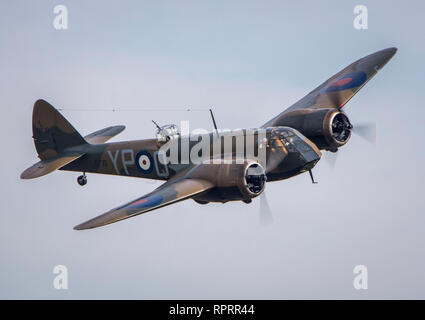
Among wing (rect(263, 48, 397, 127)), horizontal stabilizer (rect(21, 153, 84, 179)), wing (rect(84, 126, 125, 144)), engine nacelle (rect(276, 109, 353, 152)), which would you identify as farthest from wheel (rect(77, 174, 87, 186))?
engine nacelle (rect(276, 109, 353, 152))

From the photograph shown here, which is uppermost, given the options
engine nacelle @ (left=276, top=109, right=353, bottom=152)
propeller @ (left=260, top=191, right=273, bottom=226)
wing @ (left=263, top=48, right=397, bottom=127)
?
wing @ (left=263, top=48, right=397, bottom=127)

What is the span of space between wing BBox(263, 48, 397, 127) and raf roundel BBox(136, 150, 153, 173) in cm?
591

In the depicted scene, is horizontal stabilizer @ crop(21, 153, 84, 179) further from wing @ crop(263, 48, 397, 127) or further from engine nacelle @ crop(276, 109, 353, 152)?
engine nacelle @ crop(276, 109, 353, 152)

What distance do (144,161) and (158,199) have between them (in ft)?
15.8

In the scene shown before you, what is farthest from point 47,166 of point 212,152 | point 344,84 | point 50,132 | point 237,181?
point 344,84

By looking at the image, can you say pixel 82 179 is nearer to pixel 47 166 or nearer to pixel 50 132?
pixel 47 166

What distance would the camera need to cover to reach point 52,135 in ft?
109

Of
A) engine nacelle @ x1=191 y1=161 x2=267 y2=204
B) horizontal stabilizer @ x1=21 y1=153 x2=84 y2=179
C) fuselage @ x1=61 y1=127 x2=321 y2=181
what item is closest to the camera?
engine nacelle @ x1=191 y1=161 x2=267 y2=204

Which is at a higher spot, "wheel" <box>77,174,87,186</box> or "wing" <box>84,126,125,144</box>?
"wing" <box>84,126,125,144</box>

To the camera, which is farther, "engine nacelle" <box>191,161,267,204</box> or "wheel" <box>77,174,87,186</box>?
"wheel" <box>77,174,87,186</box>

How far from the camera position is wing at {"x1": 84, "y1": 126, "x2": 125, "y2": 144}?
34.9 m

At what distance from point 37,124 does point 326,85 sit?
44.8 ft

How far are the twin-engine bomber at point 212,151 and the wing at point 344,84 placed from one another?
0.15ft

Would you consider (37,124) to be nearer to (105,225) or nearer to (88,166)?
(88,166)
